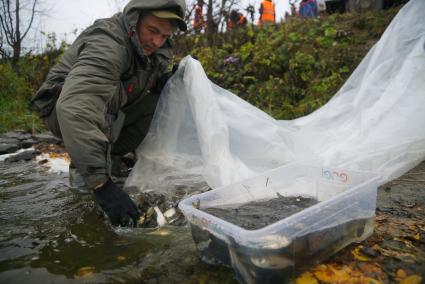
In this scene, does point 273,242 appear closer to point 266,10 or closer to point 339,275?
point 339,275

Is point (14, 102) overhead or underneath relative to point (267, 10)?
underneath

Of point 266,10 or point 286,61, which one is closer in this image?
point 286,61

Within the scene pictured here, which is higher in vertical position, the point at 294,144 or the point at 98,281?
the point at 294,144

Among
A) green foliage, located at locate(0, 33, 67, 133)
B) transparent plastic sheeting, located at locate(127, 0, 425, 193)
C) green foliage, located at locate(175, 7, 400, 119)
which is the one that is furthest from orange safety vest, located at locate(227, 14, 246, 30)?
transparent plastic sheeting, located at locate(127, 0, 425, 193)

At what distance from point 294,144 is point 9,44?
7708mm

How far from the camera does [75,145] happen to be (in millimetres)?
1421

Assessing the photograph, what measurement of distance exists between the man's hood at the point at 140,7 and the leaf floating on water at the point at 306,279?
149cm

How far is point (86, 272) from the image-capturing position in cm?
118

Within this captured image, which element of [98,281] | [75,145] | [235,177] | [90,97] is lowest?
[98,281]

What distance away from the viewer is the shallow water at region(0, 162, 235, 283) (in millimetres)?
1151

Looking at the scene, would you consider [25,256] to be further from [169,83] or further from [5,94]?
[5,94]

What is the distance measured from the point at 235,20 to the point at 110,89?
18.0 ft

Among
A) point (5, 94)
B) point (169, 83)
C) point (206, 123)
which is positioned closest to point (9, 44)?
point (5, 94)

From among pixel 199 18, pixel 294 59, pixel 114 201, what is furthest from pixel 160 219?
pixel 199 18
